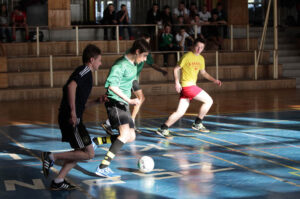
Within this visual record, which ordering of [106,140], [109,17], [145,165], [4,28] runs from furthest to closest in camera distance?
[109,17]
[4,28]
[106,140]
[145,165]

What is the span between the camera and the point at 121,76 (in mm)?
7711

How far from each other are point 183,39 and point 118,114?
13.6 m

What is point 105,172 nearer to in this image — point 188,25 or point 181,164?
point 181,164

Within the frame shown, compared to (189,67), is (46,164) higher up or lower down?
lower down

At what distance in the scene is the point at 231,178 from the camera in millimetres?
7098

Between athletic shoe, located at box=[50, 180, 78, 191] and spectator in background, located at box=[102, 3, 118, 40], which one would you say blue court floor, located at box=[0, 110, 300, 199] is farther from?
spectator in background, located at box=[102, 3, 118, 40]

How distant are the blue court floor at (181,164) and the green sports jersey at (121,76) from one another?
1.10 metres

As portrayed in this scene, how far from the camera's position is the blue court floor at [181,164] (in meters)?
6.52

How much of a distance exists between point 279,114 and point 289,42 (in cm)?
1217

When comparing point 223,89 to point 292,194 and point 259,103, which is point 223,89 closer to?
point 259,103

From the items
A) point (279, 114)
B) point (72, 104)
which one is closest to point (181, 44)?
point (279, 114)

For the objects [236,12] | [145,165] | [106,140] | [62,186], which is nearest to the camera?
[62,186]

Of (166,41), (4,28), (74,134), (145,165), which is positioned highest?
(4,28)

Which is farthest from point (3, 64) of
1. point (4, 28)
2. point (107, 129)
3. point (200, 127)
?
point (200, 127)
